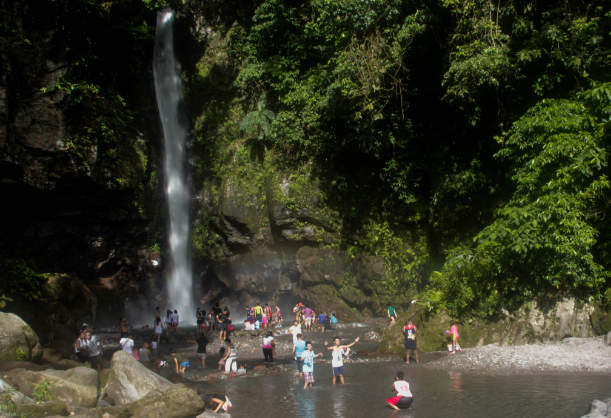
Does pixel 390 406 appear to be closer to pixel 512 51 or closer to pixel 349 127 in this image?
pixel 512 51

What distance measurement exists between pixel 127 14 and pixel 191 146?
322 inches

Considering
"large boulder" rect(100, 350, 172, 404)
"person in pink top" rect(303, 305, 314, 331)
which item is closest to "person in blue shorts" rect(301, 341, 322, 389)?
"large boulder" rect(100, 350, 172, 404)

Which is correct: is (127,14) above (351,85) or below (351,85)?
above

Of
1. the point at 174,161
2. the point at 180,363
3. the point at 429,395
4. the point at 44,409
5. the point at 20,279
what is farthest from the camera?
the point at 174,161

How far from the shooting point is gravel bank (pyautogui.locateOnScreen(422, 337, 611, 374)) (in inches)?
406

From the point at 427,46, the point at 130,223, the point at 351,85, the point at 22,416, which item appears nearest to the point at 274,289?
the point at 130,223

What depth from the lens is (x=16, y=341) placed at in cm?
976

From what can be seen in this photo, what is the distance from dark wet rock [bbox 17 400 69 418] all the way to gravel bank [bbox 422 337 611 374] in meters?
8.96

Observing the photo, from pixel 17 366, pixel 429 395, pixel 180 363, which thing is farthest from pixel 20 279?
pixel 429 395

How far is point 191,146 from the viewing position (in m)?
27.3

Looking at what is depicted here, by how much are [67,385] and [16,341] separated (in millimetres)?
2398

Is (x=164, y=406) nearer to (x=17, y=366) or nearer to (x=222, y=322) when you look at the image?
(x=17, y=366)

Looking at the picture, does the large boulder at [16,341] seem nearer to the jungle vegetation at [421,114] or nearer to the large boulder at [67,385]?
the large boulder at [67,385]

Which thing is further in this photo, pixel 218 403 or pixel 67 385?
pixel 218 403
